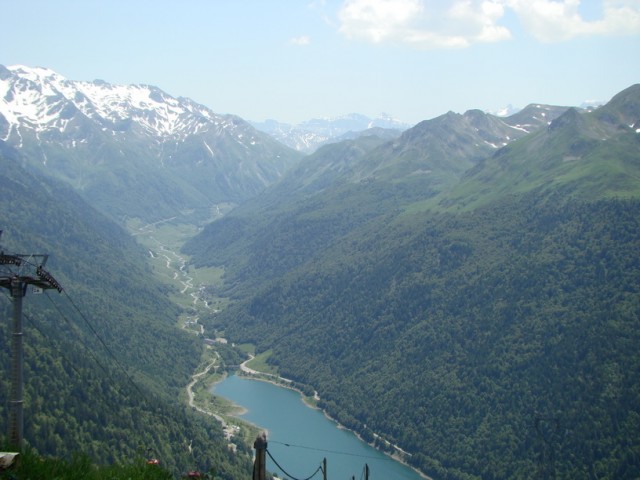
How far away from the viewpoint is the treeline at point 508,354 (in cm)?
11900

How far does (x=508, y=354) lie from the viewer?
5684 inches

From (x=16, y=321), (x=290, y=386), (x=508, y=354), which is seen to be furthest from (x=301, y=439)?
(x=16, y=321)

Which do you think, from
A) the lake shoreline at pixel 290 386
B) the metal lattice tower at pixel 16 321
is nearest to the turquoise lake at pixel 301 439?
the lake shoreline at pixel 290 386

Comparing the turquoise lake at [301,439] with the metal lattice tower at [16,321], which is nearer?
the metal lattice tower at [16,321]

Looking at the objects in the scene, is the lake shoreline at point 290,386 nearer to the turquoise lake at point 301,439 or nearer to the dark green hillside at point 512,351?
the turquoise lake at point 301,439

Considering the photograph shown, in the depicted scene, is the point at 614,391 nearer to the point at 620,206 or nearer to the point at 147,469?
the point at 620,206

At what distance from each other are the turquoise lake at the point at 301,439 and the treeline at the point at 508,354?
541 cm

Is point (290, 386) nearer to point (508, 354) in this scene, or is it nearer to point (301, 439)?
point (301, 439)

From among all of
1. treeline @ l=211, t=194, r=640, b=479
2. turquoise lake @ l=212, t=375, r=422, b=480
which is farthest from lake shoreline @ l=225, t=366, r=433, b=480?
treeline @ l=211, t=194, r=640, b=479

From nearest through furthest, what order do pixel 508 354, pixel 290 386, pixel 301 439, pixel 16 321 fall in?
pixel 16 321 < pixel 301 439 < pixel 508 354 < pixel 290 386

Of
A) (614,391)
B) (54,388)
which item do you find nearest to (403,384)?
(614,391)

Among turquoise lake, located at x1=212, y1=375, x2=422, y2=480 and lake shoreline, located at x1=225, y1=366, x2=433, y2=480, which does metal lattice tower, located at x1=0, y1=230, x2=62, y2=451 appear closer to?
turquoise lake, located at x1=212, y1=375, x2=422, y2=480

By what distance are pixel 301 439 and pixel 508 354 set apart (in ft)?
149

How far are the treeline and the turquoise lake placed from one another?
5.41 m
